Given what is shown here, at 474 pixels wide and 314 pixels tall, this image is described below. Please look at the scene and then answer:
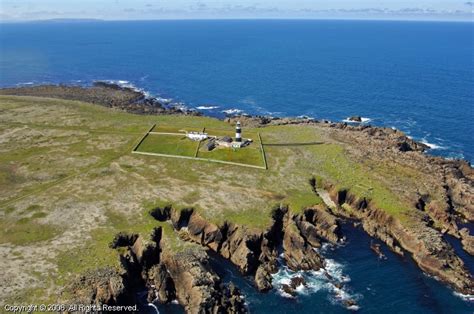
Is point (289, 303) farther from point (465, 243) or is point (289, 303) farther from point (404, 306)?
point (465, 243)

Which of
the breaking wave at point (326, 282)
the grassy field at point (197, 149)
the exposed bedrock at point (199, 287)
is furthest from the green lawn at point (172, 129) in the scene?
the breaking wave at point (326, 282)

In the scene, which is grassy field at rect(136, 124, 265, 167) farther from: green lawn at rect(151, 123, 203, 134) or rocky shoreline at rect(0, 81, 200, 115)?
rocky shoreline at rect(0, 81, 200, 115)

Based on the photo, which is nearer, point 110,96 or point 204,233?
point 204,233

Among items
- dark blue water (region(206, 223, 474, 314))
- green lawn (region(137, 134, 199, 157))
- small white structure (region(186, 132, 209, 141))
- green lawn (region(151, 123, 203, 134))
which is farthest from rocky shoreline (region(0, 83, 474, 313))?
green lawn (region(151, 123, 203, 134))

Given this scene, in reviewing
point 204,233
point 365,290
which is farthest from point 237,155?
point 365,290

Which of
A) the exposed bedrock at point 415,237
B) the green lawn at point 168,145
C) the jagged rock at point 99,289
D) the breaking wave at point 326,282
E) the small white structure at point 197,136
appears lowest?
the breaking wave at point 326,282

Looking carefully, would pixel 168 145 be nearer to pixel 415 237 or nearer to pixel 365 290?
pixel 365 290

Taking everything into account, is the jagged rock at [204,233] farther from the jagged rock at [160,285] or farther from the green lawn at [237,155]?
the green lawn at [237,155]
